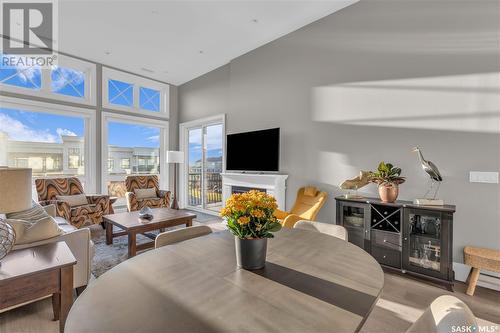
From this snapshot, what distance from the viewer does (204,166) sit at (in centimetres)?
600

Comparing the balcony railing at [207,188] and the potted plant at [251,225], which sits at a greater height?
A: the potted plant at [251,225]

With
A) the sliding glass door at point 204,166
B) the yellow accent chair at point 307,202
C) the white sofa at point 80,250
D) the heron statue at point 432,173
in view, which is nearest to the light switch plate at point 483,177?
the heron statue at point 432,173

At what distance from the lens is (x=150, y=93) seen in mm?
6230

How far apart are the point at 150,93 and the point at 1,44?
2702mm

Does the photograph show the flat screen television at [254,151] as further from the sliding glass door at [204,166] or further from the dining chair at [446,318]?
the dining chair at [446,318]

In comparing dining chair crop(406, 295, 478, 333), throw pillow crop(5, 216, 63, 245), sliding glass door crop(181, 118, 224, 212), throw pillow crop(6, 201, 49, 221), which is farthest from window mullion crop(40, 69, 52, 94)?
dining chair crop(406, 295, 478, 333)

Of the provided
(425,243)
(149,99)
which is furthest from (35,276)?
(149,99)

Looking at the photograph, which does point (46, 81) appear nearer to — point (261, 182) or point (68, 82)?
point (68, 82)

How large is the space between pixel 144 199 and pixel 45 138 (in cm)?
225

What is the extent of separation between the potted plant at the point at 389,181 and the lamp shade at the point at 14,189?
3.07m

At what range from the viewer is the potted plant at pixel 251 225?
1.08 m

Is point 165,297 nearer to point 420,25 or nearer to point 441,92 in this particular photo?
point 441,92

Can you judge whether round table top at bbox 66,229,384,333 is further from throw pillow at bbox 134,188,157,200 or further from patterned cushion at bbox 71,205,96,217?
throw pillow at bbox 134,188,157,200

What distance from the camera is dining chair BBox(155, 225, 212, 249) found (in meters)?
1.54
